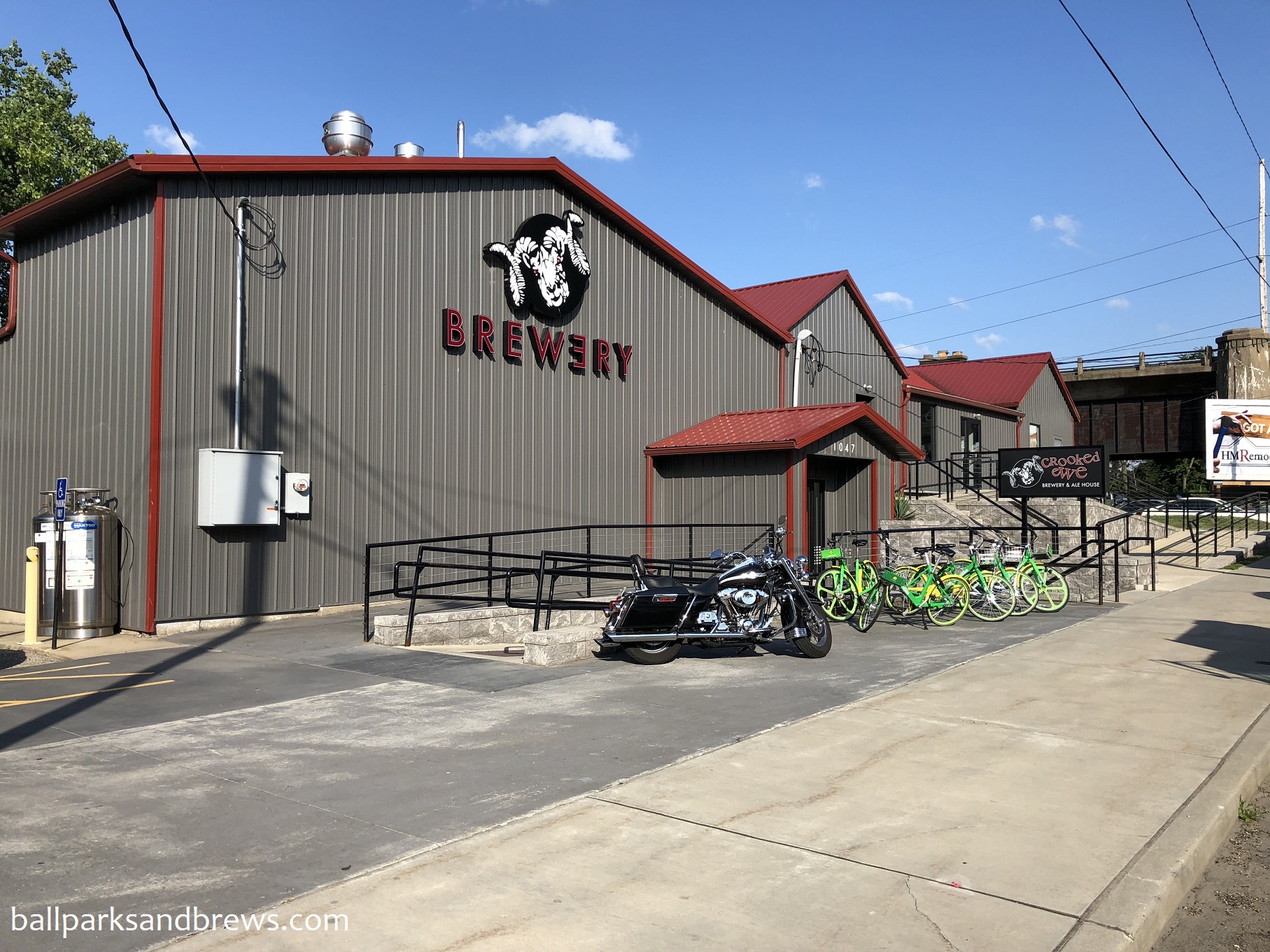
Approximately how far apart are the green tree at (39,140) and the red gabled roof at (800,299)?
1847cm

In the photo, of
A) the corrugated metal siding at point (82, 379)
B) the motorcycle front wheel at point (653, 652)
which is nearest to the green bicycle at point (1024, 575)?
the motorcycle front wheel at point (653, 652)

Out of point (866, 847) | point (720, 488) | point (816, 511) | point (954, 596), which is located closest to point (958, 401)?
point (816, 511)

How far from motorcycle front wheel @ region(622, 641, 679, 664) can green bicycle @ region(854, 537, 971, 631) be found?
3584 millimetres

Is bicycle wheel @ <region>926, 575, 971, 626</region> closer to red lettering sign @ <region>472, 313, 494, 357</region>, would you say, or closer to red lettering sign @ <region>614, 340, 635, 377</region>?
red lettering sign @ <region>614, 340, 635, 377</region>

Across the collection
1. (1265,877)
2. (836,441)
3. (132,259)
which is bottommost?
(1265,877)

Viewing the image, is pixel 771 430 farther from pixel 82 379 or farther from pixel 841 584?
pixel 82 379

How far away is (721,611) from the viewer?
1048 centimetres

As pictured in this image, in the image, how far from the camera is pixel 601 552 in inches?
755

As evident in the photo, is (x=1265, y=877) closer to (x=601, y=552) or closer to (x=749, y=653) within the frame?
(x=749, y=653)

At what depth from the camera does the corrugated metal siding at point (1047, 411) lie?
124ft

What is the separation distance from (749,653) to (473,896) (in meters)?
7.18

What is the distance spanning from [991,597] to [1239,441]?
74.3ft

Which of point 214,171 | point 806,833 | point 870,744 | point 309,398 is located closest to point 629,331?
point 309,398

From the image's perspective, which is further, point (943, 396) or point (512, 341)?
point (943, 396)
